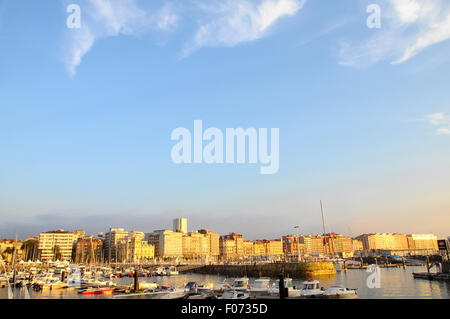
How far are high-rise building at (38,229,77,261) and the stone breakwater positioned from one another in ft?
162

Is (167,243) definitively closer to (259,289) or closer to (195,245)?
(195,245)

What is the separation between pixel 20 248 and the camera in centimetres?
9950

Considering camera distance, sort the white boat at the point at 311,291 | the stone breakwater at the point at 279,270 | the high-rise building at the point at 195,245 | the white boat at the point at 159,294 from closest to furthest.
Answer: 1. the white boat at the point at 311,291
2. the white boat at the point at 159,294
3. the stone breakwater at the point at 279,270
4. the high-rise building at the point at 195,245

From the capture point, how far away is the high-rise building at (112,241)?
110m

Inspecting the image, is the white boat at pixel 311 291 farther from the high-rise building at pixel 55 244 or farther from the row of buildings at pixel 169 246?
the high-rise building at pixel 55 244

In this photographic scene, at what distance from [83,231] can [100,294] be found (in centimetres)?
10501

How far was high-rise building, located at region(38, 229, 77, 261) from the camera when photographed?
9906 cm

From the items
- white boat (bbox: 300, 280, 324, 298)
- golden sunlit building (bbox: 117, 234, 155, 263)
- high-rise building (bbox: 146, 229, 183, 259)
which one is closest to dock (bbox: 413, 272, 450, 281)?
white boat (bbox: 300, 280, 324, 298)

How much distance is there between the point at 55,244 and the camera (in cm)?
10188

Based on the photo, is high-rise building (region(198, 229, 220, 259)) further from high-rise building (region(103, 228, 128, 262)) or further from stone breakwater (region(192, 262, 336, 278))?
stone breakwater (region(192, 262, 336, 278))

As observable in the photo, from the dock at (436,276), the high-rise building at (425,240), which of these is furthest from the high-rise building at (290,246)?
the dock at (436,276)

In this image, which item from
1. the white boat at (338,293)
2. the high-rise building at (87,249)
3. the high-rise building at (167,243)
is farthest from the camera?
the high-rise building at (167,243)
